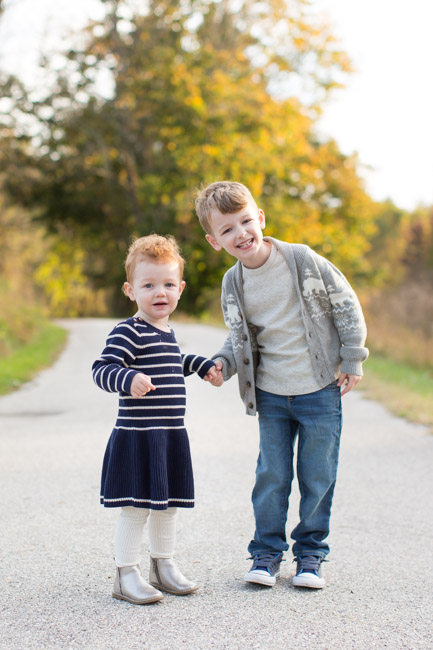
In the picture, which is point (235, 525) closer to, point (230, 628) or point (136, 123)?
point (230, 628)

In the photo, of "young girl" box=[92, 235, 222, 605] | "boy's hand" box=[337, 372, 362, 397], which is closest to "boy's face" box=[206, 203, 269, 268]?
"young girl" box=[92, 235, 222, 605]

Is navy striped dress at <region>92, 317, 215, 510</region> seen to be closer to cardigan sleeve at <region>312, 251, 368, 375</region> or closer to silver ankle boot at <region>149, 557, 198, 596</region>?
silver ankle boot at <region>149, 557, 198, 596</region>

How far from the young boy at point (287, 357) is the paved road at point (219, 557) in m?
0.24

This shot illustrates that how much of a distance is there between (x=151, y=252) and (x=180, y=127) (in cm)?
1803

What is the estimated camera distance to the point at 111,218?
24.6m

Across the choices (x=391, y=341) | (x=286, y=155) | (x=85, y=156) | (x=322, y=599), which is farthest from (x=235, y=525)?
(x=85, y=156)

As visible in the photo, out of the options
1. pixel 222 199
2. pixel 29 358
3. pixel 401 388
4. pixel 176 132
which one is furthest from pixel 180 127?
pixel 222 199

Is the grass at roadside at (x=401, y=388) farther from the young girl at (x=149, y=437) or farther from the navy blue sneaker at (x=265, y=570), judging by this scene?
the young girl at (x=149, y=437)

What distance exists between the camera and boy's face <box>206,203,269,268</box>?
10.4ft

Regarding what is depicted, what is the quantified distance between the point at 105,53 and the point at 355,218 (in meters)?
11.2

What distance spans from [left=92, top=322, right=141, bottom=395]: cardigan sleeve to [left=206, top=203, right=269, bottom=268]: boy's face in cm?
55

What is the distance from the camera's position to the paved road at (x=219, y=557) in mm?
2604

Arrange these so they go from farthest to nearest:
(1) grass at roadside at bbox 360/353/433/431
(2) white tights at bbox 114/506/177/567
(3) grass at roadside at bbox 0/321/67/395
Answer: (3) grass at roadside at bbox 0/321/67/395 < (1) grass at roadside at bbox 360/353/433/431 < (2) white tights at bbox 114/506/177/567

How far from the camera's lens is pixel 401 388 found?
9789 millimetres
